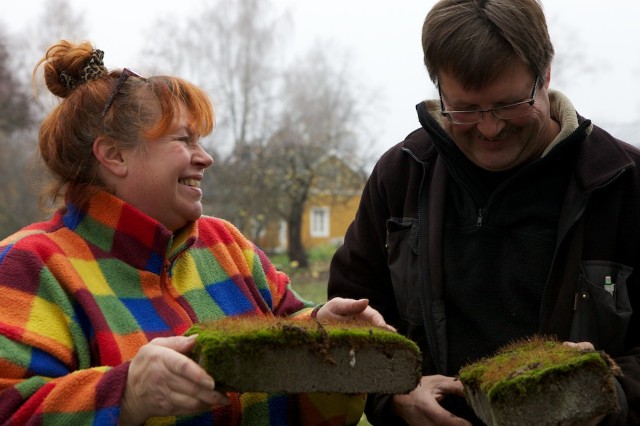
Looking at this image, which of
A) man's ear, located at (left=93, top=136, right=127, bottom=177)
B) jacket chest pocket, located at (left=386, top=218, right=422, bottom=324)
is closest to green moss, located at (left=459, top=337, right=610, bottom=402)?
jacket chest pocket, located at (left=386, top=218, right=422, bottom=324)

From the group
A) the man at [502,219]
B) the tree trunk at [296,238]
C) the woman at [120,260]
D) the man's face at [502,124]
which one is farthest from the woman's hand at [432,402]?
the tree trunk at [296,238]

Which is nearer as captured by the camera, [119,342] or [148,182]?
Result: [119,342]

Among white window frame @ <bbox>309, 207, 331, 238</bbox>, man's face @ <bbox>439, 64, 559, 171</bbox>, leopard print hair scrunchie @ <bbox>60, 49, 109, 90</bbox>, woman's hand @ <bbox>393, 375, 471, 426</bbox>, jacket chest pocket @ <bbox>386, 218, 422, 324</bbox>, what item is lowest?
white window frame @ <bbox>309, 207, 331, 238</bbox>

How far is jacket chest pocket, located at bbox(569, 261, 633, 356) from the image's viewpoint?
2.83 m

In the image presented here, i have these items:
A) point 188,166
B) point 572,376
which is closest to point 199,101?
point 188,166

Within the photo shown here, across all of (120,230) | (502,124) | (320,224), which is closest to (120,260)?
(120,230)

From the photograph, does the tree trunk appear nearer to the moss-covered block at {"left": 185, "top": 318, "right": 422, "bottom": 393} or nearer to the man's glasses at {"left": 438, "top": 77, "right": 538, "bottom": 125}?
the man's glasses at {"left": 438, "top": 77, "right": 538, "bottom": 125}

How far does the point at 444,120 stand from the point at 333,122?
31332 mm

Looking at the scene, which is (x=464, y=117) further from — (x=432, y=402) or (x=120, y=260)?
(x=120, y=260)

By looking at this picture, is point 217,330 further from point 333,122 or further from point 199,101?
point 333,122

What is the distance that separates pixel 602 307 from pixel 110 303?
5.69 ft

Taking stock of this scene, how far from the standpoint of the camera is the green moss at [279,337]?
2.40 meters

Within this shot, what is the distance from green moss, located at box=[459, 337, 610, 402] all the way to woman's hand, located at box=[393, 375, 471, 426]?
350 mm

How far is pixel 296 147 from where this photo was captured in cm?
2231
